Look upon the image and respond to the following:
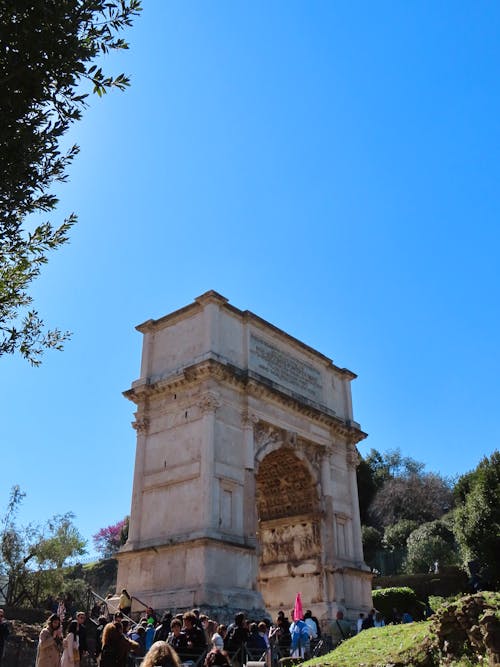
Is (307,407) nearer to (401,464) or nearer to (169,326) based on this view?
(169,326)

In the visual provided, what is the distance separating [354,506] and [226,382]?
821 cm

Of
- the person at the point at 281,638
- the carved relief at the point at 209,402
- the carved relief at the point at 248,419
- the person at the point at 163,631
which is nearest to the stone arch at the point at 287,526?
the carved relief at the point at 248,419

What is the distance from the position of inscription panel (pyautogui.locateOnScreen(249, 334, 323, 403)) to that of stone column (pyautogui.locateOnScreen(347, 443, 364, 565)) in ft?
8.43

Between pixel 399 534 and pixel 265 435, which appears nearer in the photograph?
pixel 265 435

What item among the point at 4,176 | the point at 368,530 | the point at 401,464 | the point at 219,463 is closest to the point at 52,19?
the point at 4,176

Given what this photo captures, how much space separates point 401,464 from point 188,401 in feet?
131

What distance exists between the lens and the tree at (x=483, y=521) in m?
28.5

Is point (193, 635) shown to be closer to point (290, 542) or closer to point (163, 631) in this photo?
point (163, 631)

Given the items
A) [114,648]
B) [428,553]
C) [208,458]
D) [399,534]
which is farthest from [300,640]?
[399,534]

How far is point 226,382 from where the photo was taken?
20.7 m

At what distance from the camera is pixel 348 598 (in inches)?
882

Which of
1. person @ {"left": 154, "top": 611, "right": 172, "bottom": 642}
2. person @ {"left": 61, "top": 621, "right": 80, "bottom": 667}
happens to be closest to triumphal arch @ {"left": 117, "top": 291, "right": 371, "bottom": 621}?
person @ {"left": 154, "top": 611, "right": 172, "bottom": 642}

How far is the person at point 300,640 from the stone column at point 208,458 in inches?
190

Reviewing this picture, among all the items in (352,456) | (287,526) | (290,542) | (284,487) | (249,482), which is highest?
(352,456)
